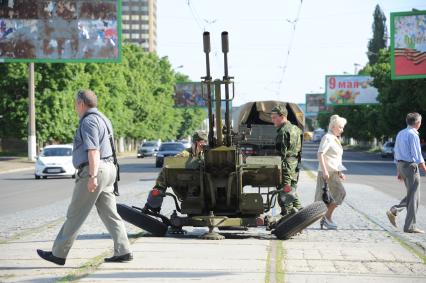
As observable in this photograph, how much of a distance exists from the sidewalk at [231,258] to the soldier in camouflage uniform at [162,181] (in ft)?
1.55

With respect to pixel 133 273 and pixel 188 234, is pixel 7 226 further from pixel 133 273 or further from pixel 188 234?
pixel 133 273

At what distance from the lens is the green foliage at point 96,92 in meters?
62.5

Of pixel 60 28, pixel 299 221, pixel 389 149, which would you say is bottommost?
pixel 389 149

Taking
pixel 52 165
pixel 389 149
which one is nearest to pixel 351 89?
pixel 389 149

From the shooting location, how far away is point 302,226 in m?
11.0

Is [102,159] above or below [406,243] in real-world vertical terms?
above

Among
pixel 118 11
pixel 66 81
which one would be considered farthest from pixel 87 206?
pixel 66 81

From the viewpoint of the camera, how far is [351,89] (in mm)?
93750

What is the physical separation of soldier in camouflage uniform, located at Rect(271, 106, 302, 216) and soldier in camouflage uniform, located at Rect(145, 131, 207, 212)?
1.03 m

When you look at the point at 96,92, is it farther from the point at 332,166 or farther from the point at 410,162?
the point at 410,162

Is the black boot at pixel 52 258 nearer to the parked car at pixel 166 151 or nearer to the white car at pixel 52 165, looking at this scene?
the white car at pixel 52 165

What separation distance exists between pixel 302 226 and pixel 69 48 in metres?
36.8

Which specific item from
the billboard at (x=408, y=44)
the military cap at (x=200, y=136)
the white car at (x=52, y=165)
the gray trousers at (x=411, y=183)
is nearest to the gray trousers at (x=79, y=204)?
the military cap at (x=200, y=136)

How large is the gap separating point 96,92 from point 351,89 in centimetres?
3215
